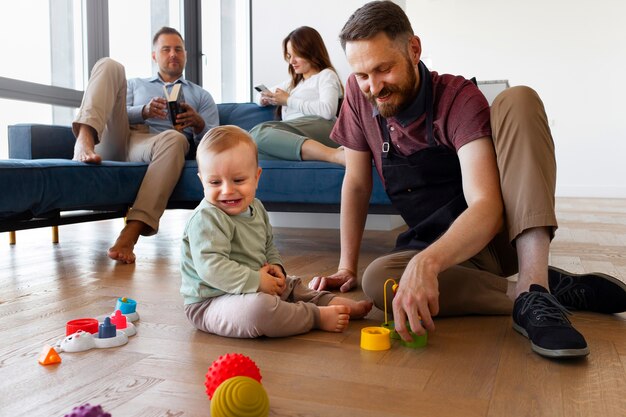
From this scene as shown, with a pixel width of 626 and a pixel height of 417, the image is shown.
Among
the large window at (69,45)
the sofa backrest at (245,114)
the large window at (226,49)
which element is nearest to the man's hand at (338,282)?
the sofa backrest at (245,114)

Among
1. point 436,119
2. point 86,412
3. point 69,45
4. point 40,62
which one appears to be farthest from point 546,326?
point 69,45

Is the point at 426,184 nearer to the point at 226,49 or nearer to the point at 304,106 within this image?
the point at 304,106

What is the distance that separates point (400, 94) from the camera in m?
1.37

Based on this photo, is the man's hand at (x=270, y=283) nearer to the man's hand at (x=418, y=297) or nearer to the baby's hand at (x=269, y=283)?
the baby's hand at (x=269, y=283)

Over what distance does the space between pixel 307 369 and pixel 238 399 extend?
30 centimetres

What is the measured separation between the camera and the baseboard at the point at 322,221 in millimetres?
3426

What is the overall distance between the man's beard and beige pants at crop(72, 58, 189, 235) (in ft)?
4.04

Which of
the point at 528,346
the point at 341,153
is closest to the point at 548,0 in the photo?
the point at 341,153

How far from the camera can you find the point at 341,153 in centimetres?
238

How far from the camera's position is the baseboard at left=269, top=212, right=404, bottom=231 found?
3.43m

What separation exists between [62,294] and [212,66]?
344cm

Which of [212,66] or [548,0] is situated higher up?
[548,0]

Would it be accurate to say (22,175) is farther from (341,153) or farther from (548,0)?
(548,0)

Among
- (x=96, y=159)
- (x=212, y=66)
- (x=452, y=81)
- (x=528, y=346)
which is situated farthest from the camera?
(x=212, y=66)
